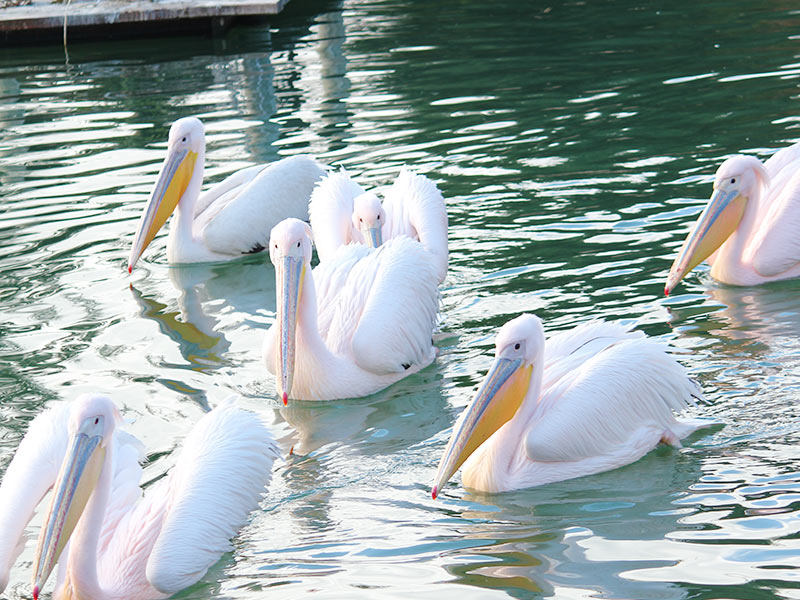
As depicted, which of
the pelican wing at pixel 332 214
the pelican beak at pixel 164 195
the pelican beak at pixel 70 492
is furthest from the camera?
the pelican beak at pixel 164 195

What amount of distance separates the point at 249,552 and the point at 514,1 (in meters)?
10.7

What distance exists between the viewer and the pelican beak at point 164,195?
6957mm

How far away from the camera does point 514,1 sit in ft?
45.2

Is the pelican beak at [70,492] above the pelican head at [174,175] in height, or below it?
below

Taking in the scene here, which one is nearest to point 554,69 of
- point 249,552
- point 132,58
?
point 132,58

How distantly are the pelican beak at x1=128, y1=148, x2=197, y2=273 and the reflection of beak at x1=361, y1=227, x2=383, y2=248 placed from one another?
1.57 m

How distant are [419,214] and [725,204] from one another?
1.51 meters

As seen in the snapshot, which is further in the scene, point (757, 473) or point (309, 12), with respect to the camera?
point (309, 12)

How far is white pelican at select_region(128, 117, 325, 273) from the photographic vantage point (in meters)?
7.12

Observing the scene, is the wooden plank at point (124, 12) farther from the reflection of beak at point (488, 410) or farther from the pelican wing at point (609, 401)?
the reflection of beak at point (488, 410)

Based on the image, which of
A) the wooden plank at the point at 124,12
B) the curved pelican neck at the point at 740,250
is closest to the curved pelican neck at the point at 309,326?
the curved pelican neck at the point at 740,250

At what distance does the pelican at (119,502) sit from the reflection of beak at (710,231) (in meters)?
2.44

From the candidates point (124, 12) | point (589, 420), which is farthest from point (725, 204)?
point (124, 12)

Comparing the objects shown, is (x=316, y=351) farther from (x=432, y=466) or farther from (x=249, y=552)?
(x=249, y=552)
